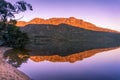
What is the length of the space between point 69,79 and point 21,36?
47.2m

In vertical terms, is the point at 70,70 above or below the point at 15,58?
above

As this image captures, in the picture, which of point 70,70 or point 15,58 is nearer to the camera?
point 70,70

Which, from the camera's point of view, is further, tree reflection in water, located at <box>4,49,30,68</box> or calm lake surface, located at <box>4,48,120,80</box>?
tree reflection in water, located at <box>4,49,30,68</box>

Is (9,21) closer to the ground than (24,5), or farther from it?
closer to the ground

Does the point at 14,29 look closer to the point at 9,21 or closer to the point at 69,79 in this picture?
the point at 9,21

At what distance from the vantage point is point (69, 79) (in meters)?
24.2

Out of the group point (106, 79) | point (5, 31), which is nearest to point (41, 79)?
point (106, 79)

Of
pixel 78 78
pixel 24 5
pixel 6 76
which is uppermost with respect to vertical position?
pixel 24 5

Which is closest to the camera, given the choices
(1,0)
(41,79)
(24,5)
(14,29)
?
(41,79)

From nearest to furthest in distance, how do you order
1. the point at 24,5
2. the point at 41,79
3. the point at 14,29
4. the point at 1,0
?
the point at 41,79, the point at 1,0, the point at 24,5, the point at 14,29

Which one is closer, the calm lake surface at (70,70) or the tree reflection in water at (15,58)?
the calm lake surface at (70,70)

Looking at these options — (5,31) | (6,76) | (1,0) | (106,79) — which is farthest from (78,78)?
(5,31)

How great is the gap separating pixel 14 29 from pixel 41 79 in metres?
46.4

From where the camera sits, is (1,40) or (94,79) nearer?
(94,79)
